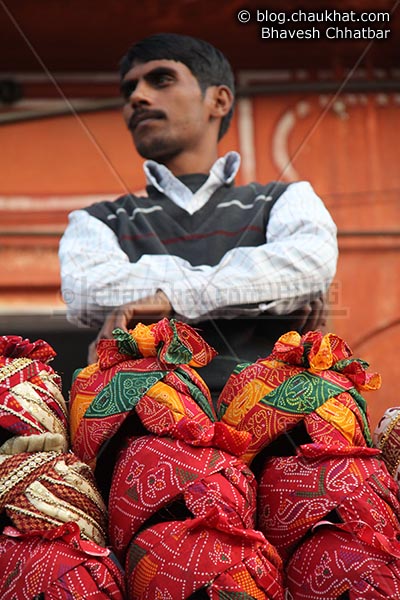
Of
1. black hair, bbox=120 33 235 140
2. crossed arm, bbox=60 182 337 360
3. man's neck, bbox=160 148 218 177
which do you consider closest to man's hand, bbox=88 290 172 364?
crossed arm, bbox=60 182 337 360

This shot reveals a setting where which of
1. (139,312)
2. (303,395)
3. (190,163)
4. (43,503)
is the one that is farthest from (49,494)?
(190,163)

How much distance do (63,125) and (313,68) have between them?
0.39m

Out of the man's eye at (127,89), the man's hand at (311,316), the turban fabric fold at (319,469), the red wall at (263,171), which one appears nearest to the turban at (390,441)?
the turban fabric fold at (319,469)

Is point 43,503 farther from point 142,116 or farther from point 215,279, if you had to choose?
point 142,116

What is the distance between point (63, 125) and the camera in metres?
1.48

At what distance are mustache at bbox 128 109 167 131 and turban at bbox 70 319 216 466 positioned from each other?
639 millimetres

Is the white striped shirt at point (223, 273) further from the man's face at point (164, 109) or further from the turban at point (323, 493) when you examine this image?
the turban at point (323, 493)

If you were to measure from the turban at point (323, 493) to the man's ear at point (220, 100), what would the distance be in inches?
31.8

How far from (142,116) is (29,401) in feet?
2.42

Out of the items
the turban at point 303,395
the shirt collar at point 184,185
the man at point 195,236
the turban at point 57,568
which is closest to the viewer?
the turban at point 57,568

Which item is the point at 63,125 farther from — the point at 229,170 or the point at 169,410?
the point at 169,410

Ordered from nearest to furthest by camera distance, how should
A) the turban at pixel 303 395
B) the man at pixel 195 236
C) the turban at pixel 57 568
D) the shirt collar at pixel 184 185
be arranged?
1. the turban at pixel 57 568
2. the turban at pixel 303 395
3. the man at pixel 195 236
4. the shirt collar at pixel 184 185

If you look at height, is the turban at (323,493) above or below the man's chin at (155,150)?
below

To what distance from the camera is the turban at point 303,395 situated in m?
0.79
